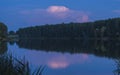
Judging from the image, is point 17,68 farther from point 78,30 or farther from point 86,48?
point 78,30

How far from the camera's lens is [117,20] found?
116 m

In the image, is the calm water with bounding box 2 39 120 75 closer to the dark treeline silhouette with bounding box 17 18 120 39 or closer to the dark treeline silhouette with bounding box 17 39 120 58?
the dark treeline silhouette with bounding box 17 39 120 58

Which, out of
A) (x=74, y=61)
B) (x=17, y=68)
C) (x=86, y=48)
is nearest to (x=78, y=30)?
(x=86, y=48)

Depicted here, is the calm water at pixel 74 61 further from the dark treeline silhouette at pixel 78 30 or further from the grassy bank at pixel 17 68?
the dark treeline silhouette at pixel 78 30

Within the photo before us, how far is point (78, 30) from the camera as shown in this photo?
134875 millimetres

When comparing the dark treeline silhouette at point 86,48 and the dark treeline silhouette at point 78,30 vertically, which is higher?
the dark treeline silhouette at point 78,30

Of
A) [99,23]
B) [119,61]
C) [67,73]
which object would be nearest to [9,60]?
[119,61]

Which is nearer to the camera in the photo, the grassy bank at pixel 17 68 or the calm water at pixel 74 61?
the grassy bank at pixel 17 68

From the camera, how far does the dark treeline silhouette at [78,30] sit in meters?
117

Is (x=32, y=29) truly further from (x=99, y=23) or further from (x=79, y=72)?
(x=79, y=72)

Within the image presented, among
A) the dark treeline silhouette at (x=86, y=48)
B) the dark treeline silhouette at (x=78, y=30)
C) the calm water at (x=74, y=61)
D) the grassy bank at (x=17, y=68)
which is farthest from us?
the dark treeline silhouette at (x=78, y=30)

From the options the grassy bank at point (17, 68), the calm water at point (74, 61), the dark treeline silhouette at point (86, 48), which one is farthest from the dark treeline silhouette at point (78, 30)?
the grassy bank at point (17, 68)

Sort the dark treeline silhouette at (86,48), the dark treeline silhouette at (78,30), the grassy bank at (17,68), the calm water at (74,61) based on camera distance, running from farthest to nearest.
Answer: the dark treeline silhouette at (78,30) → the dark treeline silhouette at (86,48) → the calm water at (74,61) → the grassy bank at (17,68)

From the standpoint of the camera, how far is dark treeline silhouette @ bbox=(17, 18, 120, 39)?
117250mm
